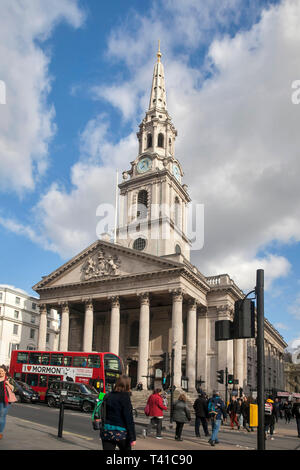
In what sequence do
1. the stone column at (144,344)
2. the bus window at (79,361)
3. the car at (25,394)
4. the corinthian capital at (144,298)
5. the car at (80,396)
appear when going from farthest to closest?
the corinthian capital at (144,298) → the stone column at (144,344) → the bus window at (79,361) → the car at (25,394) → the car at (80,396)

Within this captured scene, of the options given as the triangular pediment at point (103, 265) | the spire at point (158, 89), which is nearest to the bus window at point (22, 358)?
the triangular pediment at point (103, 265)

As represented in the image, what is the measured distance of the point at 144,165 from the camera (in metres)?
58.6

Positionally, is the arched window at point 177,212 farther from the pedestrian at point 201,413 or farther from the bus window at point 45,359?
the pedestrian at point 201,413

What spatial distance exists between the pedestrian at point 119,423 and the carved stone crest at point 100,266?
124 ft

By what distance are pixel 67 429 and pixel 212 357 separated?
31007 millimetres

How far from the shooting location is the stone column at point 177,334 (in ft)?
128

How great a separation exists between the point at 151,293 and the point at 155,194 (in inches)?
648

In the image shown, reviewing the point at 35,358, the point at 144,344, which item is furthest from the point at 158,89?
the point at 35,358

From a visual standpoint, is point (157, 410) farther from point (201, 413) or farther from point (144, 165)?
point (144, 165)

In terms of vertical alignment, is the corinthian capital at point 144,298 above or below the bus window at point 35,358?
above

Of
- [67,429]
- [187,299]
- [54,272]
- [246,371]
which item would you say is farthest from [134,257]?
[67,429]

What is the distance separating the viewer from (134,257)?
145 ft

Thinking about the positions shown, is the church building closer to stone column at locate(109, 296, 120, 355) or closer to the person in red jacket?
stone column at locate(109, 296, 120, 355)
